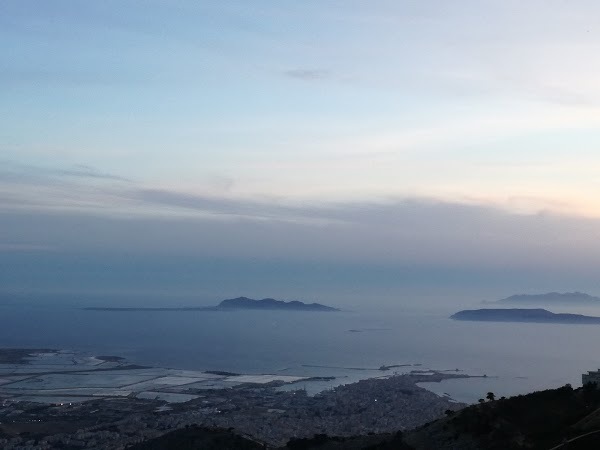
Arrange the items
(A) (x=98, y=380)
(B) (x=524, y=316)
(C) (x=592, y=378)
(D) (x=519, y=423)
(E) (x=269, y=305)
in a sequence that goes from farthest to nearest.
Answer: (E) (x=269, y=305), (B) (x=524, y=316), (A) (x=98, y=380), (C) (x=592, y=378), (D) (x=519, y=423)

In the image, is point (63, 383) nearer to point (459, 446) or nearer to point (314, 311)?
point (459, 446)

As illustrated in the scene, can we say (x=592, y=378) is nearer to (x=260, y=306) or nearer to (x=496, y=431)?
(x=496, y=431)

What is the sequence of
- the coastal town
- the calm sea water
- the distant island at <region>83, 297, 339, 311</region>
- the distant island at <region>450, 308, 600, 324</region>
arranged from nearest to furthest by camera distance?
the coastal town < the calm sea water < the distant island at <region>450, 308, 600, 324</region> < the distant island at <region>83, 297, 339, 311</region>

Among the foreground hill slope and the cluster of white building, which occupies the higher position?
the cluster of white building

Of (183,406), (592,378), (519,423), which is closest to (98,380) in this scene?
(183,406)

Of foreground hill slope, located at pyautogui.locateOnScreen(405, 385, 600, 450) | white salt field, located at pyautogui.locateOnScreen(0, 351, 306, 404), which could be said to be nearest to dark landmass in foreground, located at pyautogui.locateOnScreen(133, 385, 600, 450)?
foreground hill slope, located at pyautogui.locateOnScreen(405, 385, 600, 450)

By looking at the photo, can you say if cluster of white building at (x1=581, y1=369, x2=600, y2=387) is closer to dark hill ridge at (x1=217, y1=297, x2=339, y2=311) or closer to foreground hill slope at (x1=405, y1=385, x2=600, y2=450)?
foreground hill slope at (x1=405, y1=385, x2=600, y2=450)

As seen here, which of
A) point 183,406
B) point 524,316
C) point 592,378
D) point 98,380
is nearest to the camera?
point 592,378
